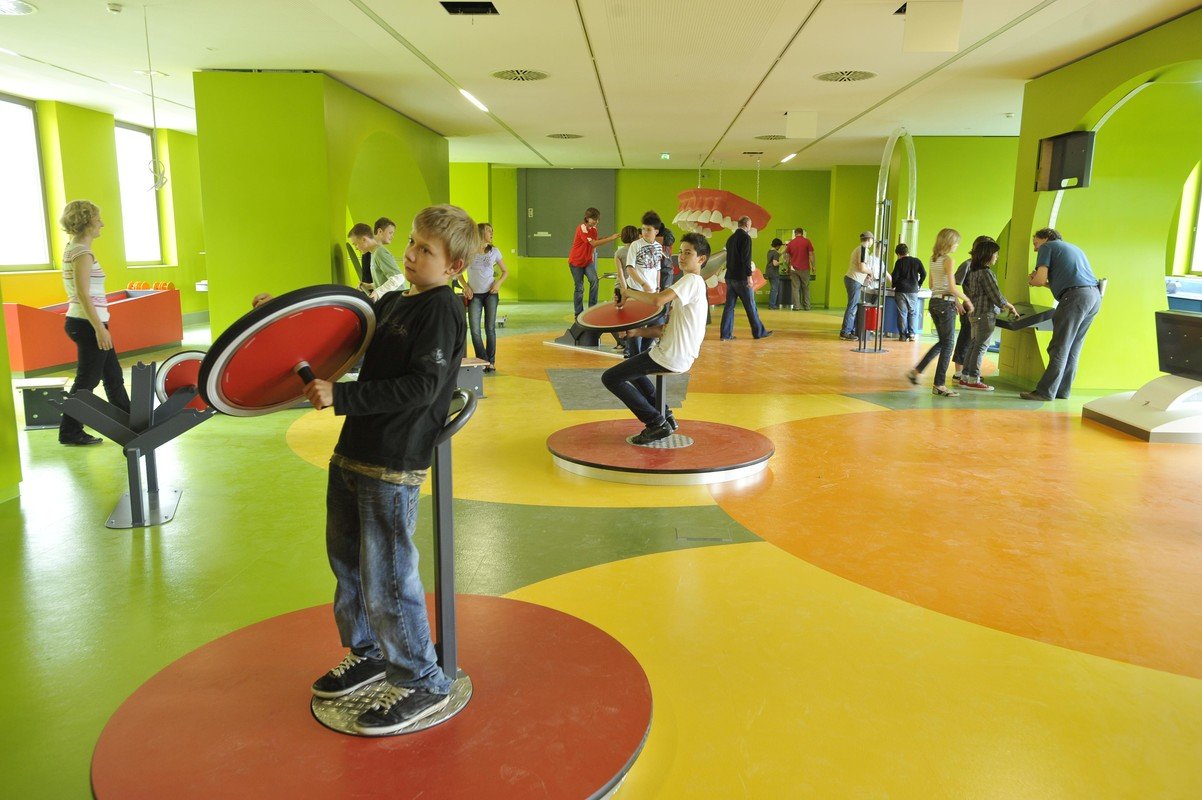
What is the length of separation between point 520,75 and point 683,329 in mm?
5489

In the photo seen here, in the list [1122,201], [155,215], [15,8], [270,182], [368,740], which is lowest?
[368,740]

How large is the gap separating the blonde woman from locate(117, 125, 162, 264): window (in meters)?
12.0

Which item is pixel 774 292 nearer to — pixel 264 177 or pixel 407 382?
pixel 264 177

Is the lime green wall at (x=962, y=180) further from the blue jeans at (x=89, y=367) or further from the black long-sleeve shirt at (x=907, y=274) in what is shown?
the blue jeans at (x=89, y=367)

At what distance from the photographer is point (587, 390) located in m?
8.45

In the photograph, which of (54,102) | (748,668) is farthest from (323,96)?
(748,668)

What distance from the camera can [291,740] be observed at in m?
2.31

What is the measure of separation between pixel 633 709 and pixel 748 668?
2.00ft

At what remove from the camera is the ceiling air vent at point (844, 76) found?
358 inches

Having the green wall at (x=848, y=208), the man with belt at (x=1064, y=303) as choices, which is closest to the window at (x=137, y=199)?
the man with belt at (x=1064, y=303)

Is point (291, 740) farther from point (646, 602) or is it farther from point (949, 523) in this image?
point (949, 523)

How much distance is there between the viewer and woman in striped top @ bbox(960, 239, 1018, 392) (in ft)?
27.1

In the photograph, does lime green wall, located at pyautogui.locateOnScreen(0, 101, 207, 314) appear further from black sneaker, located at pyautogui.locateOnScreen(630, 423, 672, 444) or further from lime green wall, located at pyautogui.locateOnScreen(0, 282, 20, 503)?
black sneaker, located at pyautogui.locateOnScreen(630, 423, 672, 444)

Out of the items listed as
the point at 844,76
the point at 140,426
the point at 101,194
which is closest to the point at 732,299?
the point at 844,76
